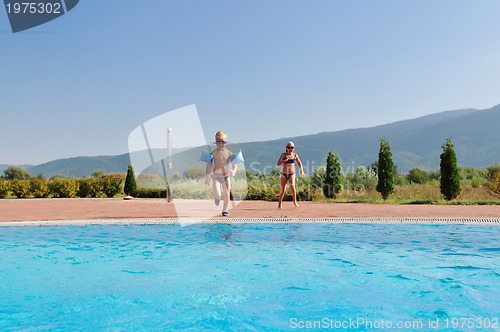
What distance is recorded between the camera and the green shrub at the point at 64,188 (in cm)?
2123

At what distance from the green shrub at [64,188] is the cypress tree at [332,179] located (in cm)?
1287

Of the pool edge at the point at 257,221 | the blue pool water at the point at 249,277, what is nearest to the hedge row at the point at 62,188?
the pool edge at the point at 257,221

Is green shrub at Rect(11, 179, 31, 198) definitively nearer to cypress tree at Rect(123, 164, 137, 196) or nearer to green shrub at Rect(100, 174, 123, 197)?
green shrub at Rect(100, 174, 123, 197)

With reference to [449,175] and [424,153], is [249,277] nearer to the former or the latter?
[449,175]

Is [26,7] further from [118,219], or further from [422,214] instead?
[422,214]

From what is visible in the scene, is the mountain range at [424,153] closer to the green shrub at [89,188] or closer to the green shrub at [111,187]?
the green shrub at [89,188]

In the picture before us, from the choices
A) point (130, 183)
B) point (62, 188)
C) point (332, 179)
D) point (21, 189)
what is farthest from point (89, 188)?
point (332, 179)

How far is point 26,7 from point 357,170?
1458cm

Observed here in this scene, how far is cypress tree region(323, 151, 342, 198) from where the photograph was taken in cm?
1659

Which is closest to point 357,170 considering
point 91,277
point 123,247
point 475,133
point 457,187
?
point 457,187

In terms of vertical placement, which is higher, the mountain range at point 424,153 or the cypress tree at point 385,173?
the mountain range at point 424,153

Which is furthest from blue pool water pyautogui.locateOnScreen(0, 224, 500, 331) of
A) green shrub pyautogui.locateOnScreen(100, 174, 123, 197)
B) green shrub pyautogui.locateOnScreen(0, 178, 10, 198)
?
green shrub pyautogui.locateOnScreen(0, 178, 10, 198)

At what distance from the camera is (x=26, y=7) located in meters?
10.1

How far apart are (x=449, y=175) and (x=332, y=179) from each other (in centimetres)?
421
